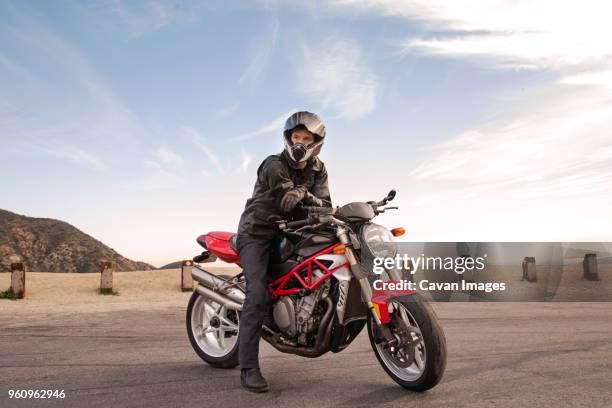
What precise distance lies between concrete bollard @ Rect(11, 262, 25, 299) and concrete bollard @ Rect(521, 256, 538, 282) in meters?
17.8

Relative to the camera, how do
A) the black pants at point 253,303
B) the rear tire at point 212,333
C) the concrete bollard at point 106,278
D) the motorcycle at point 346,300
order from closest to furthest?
1. the motorcycle at point 346,300
2. the black pants at point 253,303
3. the rear tire at point 212,333
4. the concrete bollard at point 106,278

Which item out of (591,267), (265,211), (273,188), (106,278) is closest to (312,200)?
(273,188)

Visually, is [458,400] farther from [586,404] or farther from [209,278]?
[209,278]

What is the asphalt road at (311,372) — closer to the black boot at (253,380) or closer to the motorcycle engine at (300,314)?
the black boot at (253,380)

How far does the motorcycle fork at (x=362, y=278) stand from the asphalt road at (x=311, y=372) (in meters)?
0.52

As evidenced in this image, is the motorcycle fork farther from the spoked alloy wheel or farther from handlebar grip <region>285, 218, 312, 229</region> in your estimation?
the spoked alloy wheel

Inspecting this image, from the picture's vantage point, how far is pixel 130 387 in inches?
202

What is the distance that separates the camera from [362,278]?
4.48 meters

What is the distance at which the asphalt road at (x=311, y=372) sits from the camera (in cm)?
456

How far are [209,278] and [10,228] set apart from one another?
1808 inches

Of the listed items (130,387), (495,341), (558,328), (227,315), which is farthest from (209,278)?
(558,328)

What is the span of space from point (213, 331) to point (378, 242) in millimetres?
2615

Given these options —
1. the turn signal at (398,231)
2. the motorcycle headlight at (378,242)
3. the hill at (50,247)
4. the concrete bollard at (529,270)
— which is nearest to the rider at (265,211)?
the motorcycle headlight at (378,242)

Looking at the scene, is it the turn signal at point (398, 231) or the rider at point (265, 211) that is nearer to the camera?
the turn signal at point (398, 231)
